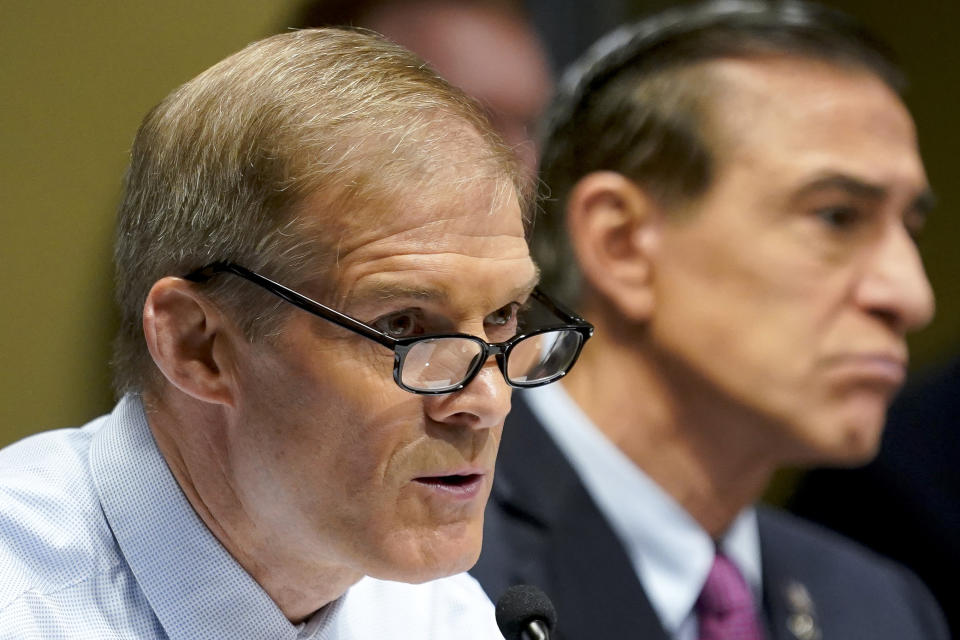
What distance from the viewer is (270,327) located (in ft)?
3.84

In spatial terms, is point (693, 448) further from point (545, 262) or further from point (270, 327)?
point (270, 327)

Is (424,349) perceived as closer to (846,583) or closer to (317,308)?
(317,308)

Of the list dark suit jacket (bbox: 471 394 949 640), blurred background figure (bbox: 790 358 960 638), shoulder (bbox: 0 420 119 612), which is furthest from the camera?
blurred background figure (bbox: 790 358 960 638)

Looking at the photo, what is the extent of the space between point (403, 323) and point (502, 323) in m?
0.11

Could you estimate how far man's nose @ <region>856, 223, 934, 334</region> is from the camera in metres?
1.97

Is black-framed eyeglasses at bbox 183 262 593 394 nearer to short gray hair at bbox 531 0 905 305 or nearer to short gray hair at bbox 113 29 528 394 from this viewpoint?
short gray hair at bbox 113 29 528 394

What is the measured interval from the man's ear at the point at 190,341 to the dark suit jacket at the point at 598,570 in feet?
1.74

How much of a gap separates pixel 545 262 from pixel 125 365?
3.06 ft

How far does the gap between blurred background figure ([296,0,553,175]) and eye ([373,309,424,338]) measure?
108 centimetres

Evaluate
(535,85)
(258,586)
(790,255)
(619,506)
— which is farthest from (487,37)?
(258,586)

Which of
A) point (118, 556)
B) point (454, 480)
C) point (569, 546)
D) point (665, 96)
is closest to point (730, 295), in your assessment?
point (665, 96)

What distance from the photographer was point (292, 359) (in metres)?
1.17

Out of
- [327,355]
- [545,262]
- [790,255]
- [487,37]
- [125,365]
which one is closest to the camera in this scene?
[327,355]

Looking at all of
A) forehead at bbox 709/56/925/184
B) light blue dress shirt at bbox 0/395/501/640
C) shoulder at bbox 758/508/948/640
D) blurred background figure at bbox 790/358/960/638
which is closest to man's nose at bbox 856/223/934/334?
forehead at bbox 709/56/925/184
